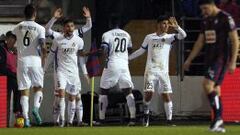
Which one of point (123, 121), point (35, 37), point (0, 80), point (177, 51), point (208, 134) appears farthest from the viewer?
point (177, 51)

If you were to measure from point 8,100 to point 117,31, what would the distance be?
10.7 ft

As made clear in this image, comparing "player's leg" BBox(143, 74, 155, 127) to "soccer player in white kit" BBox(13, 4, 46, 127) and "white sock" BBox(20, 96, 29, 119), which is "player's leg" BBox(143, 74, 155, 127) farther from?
"white sock" BBox(20, 96, 29, 119)

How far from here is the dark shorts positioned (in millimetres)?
13523

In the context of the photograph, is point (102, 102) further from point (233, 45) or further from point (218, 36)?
point (233, 45)

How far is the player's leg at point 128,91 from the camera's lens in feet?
64.6

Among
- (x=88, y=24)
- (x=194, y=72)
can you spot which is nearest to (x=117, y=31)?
(x=88, y=24)

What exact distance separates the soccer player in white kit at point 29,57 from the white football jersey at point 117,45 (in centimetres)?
216

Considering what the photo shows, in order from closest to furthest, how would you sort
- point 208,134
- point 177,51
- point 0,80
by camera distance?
point 208,134 → point 0,80 → point 177,51

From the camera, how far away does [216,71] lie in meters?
13.5

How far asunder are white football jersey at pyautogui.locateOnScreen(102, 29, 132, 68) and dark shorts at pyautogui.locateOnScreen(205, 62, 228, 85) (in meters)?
6.45

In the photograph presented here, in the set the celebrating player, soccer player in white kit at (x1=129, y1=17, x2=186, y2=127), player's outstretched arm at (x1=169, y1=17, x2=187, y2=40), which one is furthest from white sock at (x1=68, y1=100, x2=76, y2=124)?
the celebrating player

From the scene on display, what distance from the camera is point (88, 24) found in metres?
19.7

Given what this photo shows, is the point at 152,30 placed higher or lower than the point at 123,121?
higher

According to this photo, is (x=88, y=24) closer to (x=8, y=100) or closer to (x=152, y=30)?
(x=8, y=100)
